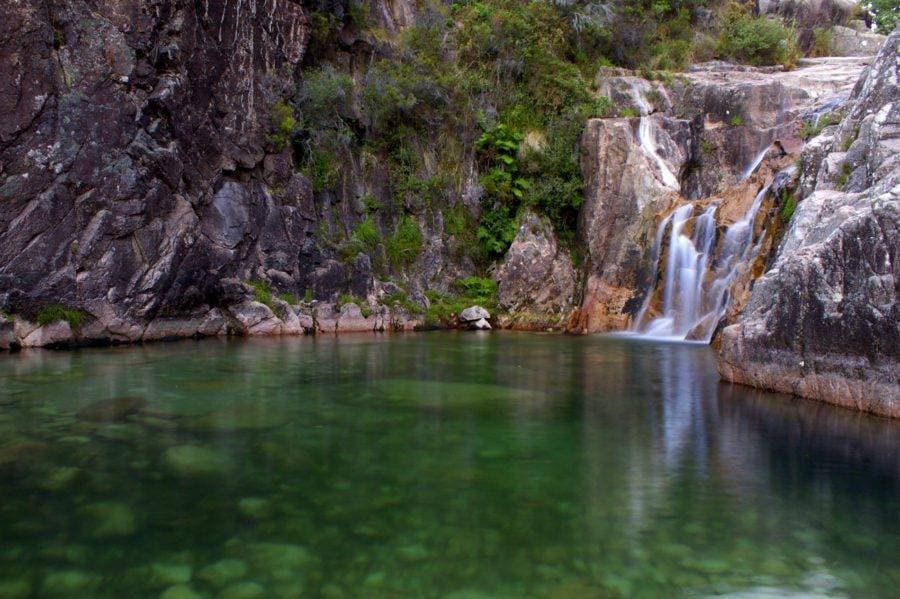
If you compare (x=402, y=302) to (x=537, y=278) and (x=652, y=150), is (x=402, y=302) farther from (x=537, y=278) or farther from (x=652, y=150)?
(x=652, y=150)

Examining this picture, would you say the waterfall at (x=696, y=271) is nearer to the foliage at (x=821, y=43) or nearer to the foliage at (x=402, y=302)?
the foliage at (x=402, y=302)

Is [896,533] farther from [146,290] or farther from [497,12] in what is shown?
[497,12]

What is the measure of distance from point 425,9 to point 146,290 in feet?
57.1

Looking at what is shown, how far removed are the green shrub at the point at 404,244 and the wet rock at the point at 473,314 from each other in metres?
2.77

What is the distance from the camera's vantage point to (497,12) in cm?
2692

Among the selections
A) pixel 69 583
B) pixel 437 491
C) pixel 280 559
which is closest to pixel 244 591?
pixel 280 559

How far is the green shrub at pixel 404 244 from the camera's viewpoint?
23.0 m

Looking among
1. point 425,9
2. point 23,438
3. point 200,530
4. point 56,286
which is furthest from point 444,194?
point 200,530

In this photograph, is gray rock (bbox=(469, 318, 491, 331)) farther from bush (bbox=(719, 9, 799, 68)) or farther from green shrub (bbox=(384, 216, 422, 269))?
bush (bbox=(719, 9, 799, 68))

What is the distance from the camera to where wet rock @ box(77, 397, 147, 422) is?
8.00 m

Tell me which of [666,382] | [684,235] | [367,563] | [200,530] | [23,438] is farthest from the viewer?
[684,235]

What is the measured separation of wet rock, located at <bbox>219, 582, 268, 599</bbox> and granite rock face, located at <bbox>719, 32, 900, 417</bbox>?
7883 millimetres

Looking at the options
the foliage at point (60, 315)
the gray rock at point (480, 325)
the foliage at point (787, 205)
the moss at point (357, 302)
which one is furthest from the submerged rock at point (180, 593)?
the gray rock at point (480, 325)

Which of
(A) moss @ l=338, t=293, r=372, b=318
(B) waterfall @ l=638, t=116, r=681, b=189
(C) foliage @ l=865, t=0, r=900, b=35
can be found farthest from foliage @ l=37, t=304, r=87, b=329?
(C) foliage @ l=865, t=0, r=900, b=35
